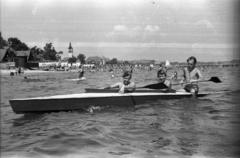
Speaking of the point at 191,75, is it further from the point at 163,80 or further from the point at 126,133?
the point at 126,133

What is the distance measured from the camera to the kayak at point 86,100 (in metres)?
5.69

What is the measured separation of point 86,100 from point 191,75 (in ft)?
12.0

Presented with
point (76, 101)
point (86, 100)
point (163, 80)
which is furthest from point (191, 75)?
point (76, 101)

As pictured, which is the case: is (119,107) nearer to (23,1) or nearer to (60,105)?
(60,105)

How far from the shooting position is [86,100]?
6297mm

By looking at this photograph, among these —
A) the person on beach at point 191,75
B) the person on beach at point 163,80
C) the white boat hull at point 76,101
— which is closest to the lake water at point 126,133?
the white boat hull at point 76,101

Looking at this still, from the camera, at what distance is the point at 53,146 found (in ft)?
13.1

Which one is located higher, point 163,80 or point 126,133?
point 163,80

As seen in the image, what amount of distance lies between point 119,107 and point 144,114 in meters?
0.79

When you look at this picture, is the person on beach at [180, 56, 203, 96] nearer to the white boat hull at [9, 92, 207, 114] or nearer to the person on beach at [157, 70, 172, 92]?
the person on beach at [157, 70, 172, 92]

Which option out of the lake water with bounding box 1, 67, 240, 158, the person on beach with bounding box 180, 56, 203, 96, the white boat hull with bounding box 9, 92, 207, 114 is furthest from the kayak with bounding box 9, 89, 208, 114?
the person on beach with bounding box 180, 56, 203, 96

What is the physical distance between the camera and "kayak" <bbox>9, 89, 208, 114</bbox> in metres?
5.69

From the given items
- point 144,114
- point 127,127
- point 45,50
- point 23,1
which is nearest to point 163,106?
point 144,114

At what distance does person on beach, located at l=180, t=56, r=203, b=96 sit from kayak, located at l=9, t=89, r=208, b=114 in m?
0.63
